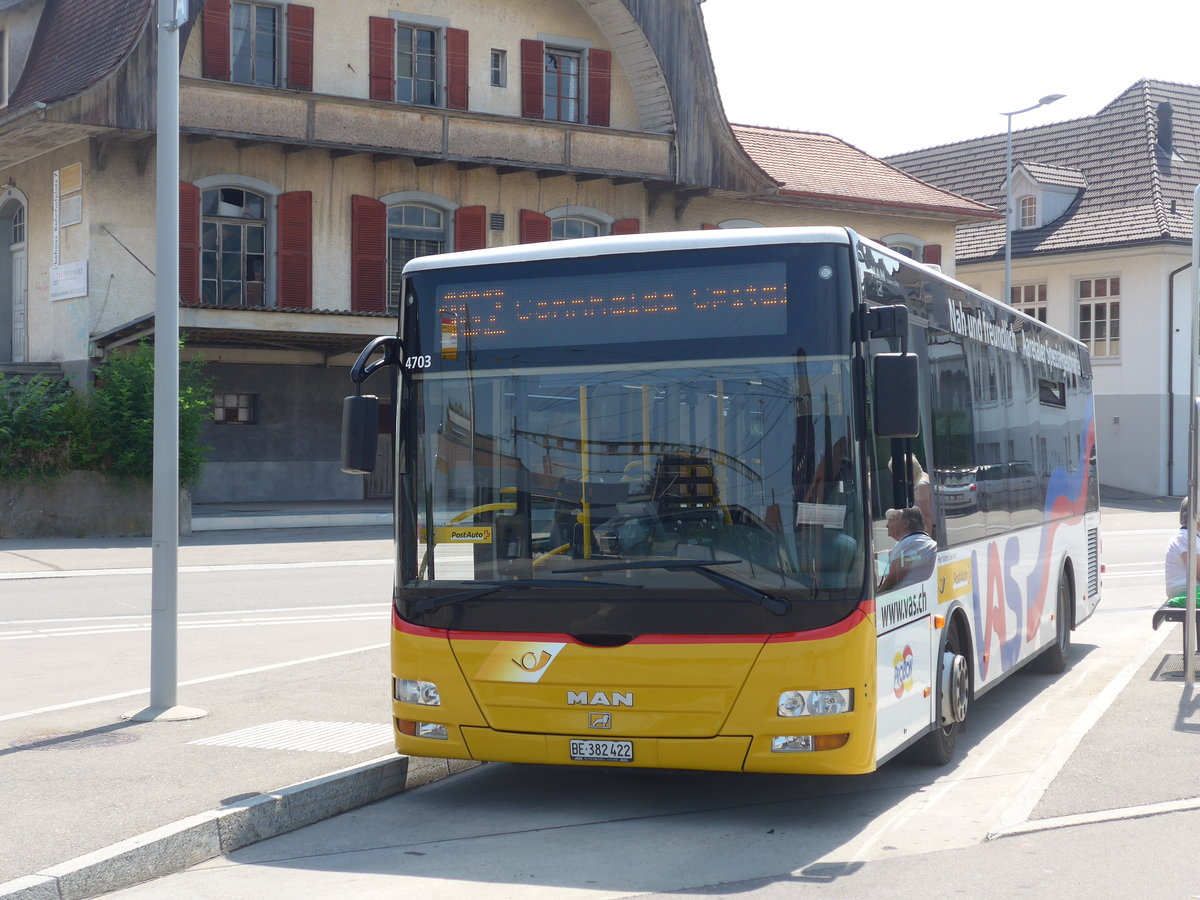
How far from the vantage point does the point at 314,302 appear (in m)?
30.6

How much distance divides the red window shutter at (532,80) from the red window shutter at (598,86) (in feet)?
3.85

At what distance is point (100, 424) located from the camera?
25438 millimetres

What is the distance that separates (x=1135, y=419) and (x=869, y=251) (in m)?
39.0

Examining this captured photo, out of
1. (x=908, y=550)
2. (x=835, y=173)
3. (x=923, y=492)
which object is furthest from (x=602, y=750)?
(x=835, y=173)

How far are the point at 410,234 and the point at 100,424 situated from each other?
9013 millimetres

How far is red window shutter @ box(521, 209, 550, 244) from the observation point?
33.2m

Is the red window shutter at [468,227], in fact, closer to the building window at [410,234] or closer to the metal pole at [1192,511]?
the building window at [410,234]

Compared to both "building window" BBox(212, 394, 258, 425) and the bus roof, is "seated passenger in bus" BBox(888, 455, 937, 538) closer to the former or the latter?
the bus roof

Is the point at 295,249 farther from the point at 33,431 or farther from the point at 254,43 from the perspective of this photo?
the point at 33,431

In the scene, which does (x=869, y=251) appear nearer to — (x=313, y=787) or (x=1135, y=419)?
(x=313, y=787)

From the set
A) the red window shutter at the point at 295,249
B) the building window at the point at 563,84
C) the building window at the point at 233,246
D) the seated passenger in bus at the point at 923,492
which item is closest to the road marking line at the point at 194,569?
the building window at the point at 233,246

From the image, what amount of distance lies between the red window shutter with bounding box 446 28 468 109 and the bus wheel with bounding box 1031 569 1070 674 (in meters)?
22.4

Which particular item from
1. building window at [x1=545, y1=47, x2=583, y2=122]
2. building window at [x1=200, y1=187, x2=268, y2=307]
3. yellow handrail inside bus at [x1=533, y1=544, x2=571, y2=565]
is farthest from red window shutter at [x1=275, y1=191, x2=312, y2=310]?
yellow handrail inside bus at [x1=533, y1=544, x2=571, y2=565]

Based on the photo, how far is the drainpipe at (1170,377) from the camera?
141ft
